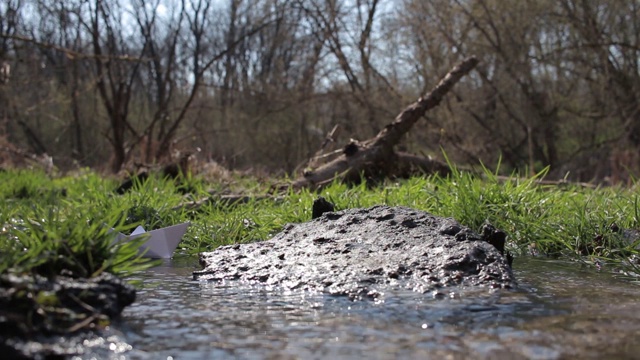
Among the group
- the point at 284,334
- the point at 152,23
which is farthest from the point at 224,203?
the point at 152,23

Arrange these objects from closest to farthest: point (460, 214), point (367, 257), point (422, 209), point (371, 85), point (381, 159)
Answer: point (367, 257) → point (460, 214) → point (422, 209) → point (381, 159) → point (371, 85)

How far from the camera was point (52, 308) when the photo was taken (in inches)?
82.7

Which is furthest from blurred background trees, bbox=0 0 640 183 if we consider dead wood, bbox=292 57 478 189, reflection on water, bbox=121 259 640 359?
reflection on water, bbox=121 259 640 359

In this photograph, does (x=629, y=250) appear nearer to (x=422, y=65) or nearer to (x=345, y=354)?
(x=345, y=354)

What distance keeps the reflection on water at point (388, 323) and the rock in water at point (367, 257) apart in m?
0.16

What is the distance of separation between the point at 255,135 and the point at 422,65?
526 centimetres

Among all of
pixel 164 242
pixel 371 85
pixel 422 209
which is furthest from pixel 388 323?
pixel 371 85

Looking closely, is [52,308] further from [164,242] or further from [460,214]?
[460,214]

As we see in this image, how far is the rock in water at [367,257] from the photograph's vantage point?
10.6 feet

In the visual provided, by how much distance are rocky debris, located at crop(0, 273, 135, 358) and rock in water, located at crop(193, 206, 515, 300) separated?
3.68 ft

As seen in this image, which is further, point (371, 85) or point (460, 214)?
point (371, 85)

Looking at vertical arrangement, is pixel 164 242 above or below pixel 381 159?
below

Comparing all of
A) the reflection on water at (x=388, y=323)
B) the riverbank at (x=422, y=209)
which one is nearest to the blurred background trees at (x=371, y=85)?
the riverbank at (x=422, y=209)

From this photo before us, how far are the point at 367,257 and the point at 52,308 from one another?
6.10 ft
